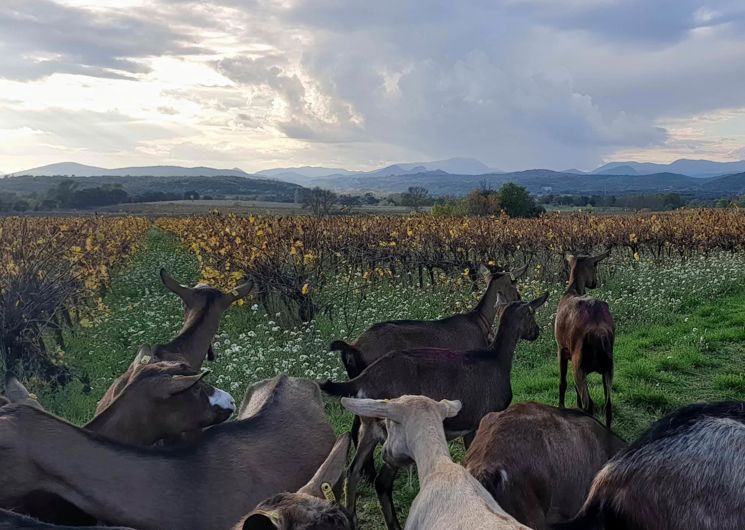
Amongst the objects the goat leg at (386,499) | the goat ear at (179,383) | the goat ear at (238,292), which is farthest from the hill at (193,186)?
the goat ear at (179,383)

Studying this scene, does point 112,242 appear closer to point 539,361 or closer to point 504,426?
point 539,361

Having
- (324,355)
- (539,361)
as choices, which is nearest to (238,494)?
(324,355)

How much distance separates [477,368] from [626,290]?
1138 centimetres

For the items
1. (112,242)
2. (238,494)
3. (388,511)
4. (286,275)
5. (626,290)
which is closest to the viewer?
(238,494)

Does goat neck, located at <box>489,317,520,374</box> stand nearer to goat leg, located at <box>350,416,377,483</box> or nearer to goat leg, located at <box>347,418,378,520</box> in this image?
goat leg, located at <box>350,416,377,483</box>

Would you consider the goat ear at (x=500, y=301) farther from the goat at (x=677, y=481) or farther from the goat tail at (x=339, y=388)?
the goat at (x=677, y=481)

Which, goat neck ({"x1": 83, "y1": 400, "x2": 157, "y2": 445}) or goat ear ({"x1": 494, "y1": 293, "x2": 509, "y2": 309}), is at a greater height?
goat ear ({"x1": 494, "y1": 293, "x2": 509, "y2": 309})

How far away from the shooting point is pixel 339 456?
12.0 ft

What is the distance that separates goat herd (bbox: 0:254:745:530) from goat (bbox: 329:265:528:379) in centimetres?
96

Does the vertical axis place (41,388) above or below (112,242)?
below

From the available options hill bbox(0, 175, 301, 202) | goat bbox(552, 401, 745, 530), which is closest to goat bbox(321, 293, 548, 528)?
goat bbox(552, 401, 745, 530)

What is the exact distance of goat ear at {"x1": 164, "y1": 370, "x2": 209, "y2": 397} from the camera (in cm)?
481

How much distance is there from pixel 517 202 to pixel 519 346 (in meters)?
41.2

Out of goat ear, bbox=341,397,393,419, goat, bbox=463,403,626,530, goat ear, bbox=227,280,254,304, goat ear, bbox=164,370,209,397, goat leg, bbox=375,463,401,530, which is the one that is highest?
goat ear, bbox=227,280,254,304
